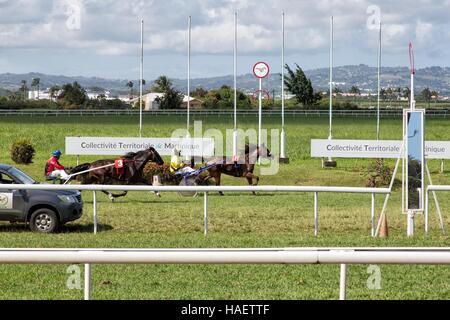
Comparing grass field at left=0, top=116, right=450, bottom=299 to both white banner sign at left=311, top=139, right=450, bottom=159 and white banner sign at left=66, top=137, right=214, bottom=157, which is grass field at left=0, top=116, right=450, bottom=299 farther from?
white banner sign at left=66, top=137, right=214, bottom=157

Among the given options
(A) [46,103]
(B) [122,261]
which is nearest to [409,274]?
(B) [122,261]

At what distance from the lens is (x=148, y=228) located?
1541 cm

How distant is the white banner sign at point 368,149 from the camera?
30.0m

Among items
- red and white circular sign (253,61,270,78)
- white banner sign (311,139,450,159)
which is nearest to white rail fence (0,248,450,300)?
white banner sign (311,139,450,159)

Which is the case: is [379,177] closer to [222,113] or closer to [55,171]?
[55,171]

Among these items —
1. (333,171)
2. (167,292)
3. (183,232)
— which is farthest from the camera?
(333,171)

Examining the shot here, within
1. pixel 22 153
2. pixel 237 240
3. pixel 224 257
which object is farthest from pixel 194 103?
pixel 224 257

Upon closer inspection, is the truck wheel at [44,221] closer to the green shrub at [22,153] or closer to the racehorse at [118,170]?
the racehorse at [118,170]

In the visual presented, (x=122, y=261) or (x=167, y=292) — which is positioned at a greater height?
(x=122, y=261)

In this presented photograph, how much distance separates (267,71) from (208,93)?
59.5 metres

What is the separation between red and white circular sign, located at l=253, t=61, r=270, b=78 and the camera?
103 ft

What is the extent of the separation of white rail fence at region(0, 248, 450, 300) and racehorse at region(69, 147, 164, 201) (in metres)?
16.7
